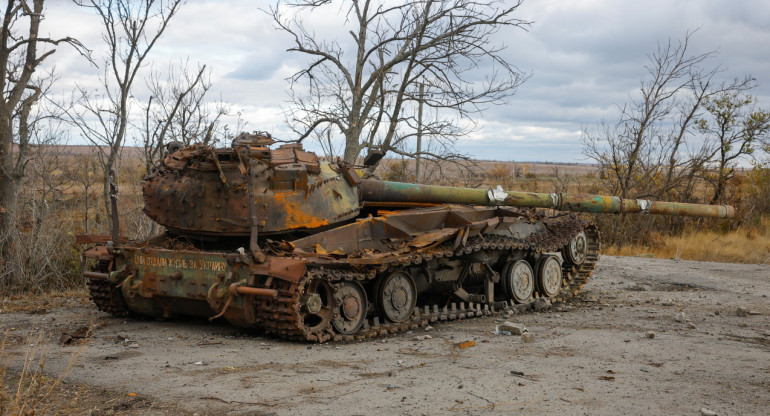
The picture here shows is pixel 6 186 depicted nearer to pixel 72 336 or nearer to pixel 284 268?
pixel 72 336

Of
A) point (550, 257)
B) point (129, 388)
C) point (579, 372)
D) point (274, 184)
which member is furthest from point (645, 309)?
point (129, 388)

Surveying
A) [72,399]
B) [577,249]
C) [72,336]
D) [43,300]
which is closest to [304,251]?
[72,336]

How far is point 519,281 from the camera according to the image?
1112 cm

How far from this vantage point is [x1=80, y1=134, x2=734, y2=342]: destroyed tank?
820 centimetres

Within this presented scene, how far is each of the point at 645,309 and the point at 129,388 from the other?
7.86m

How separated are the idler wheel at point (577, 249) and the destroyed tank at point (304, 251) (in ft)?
3.88

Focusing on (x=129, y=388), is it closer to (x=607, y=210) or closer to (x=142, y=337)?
(x=142, y=337)

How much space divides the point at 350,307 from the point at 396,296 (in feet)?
3.01

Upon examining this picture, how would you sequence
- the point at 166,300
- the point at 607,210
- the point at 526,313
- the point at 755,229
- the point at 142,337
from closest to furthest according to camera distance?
the point at 142,337, the point at 166,300, the point at 526,313, the point at 607,210, the point at 755,229

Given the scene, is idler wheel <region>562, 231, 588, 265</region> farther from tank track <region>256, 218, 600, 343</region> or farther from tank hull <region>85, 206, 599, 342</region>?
tank hull <region>85, 206, 599, 342</region>

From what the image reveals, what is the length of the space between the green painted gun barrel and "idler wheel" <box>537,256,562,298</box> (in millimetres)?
1081

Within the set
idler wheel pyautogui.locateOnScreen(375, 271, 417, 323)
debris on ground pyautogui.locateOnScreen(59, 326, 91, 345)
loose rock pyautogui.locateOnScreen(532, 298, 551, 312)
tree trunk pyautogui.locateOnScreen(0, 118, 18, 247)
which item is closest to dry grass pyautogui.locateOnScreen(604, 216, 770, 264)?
loose rock pyautogui.locateOnScreen(532, 298, 551, 312)

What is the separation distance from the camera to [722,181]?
82.6 ft

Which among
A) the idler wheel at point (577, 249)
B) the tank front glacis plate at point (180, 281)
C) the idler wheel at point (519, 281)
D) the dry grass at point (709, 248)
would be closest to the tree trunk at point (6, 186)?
the tank front glacis plate at point (180, 281)
